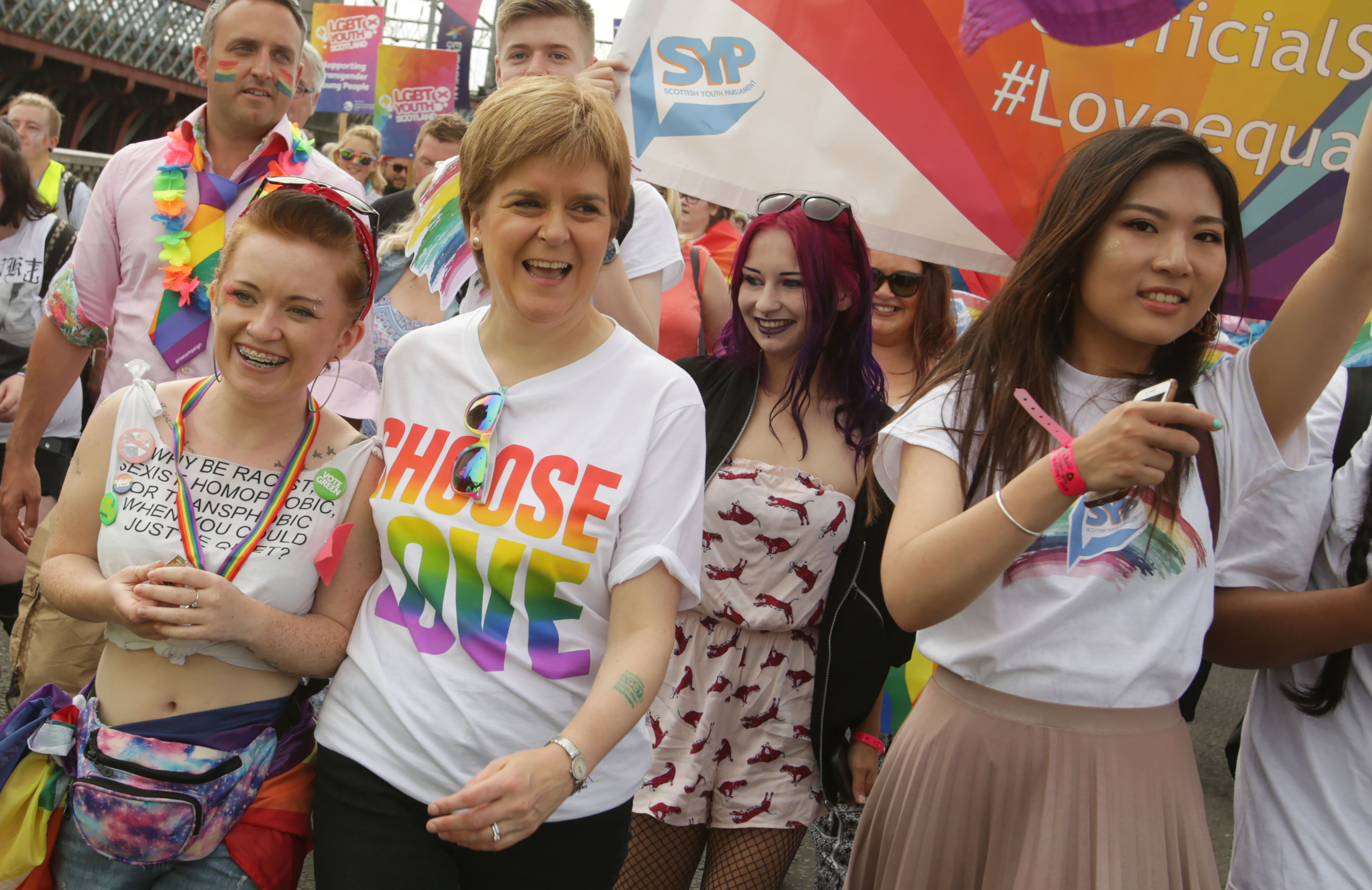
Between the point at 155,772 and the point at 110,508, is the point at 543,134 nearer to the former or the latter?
the point at 110,508

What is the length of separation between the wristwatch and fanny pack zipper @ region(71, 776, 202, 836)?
2.08ft

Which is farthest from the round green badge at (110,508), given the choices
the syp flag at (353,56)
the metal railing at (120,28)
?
the metal railing at (120,28)

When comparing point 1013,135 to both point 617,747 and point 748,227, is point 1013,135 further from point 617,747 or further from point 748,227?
point 617,747

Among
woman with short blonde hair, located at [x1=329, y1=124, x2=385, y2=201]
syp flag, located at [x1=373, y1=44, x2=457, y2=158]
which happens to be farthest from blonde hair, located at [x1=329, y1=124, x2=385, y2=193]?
syp flag, located at [x1=373, y1=44, x2=457, y2=158]

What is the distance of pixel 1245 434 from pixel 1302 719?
566 millimetres

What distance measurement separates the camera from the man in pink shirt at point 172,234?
9.44 ft

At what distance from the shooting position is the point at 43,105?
6863mm

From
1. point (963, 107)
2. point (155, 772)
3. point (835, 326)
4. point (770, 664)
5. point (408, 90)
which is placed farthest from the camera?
point (408, 90)

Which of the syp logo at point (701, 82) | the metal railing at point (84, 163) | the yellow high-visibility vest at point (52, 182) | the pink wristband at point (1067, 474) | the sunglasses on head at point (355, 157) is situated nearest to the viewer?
the pink wristband at point (1067, 474)

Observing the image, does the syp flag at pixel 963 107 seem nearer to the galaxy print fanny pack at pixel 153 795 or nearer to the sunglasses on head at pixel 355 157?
the galaxy print fanny pack at pixel 153 795

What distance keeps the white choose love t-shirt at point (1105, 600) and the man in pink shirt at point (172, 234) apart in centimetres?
172

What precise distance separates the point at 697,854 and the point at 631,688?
1.15m

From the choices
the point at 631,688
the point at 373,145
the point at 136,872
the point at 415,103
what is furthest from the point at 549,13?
the point at 415,103

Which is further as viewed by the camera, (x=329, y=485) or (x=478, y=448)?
(x=329, y=485)
